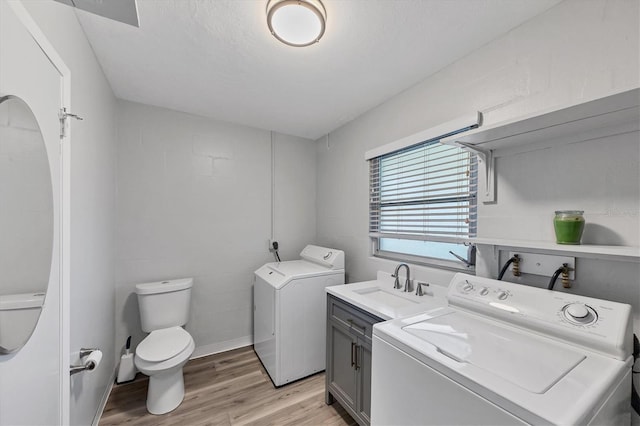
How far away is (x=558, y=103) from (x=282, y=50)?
4.97ft

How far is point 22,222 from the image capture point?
2.33ft

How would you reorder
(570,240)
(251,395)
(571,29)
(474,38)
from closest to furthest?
(570,240) < (571,29) < (474,38) < (251,395)

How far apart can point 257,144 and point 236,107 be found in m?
0.54

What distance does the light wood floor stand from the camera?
173 cm

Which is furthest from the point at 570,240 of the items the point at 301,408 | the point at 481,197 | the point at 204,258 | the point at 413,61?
the point at 204,258

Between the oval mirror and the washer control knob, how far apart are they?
1.78 meters

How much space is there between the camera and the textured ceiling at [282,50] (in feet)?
4.17

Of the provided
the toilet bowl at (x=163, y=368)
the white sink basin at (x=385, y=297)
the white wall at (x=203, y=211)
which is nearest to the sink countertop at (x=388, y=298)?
the white sink basin at (x=385, y=297)

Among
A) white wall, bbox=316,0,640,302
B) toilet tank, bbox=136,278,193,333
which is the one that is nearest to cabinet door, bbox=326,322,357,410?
white wall, bbox=316,0,640,302

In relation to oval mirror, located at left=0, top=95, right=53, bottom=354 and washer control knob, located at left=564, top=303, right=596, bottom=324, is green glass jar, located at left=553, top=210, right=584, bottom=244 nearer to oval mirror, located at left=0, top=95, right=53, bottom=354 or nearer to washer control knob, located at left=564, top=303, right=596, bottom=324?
washer control knob, located at left=564, top=303, right=596, bottom=324

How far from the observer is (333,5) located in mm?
1236

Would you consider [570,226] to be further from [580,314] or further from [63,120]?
[63,120]

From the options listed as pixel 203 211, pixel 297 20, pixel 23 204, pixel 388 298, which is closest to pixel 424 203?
pixel 388 298

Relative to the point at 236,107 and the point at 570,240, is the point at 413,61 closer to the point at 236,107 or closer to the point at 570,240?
the point at 570,240
